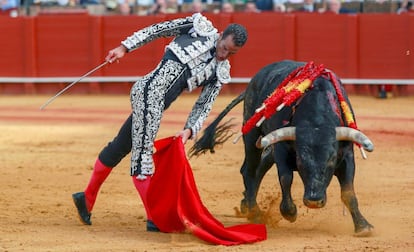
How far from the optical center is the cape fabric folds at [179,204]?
5.67 m

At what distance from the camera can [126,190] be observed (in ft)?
25.0

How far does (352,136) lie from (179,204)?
0.99 m

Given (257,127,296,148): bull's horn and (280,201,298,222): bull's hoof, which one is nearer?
(257,127,296,148): bull's horn

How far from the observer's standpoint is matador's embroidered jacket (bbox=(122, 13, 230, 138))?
19.3 ft

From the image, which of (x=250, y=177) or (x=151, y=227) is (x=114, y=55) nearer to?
(x=151, y=227)

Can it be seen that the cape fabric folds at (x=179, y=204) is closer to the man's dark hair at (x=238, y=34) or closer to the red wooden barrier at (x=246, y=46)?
the man's dark hair at (x=238, y=34)

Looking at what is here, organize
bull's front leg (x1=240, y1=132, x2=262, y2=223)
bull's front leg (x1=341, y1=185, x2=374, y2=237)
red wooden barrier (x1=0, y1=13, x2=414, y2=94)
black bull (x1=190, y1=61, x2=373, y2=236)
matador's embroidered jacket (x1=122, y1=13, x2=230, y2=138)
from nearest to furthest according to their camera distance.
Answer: black bull (x1=190, y1=61, x2=373, y2=236) < bull's front leg (x1=341, y1=185, x2=374, y2=237) < matador's embroidered jacket (x1=122, y1=13, x2=230, y2=138) < bull's front leg (x1=240, y1=132, x2=262, y2=223) < red wooden barrier (x1=0, y1=13, x2=414, y2=94)

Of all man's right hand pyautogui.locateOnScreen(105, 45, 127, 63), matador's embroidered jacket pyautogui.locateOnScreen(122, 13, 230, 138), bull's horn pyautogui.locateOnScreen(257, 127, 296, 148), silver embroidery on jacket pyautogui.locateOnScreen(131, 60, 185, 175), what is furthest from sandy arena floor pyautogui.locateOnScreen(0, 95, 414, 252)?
man's right hand pyautogui.locateOnScreen(105, 45, 127, 63)

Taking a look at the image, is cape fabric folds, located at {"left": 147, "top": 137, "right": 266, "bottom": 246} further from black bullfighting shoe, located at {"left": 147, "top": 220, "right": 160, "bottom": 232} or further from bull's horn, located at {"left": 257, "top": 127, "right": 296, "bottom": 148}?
bull's horn, located at {"left": 257, "top": 127, "right": 296, "bottom": 148}

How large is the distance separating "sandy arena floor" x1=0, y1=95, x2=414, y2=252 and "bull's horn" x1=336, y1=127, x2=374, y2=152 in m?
0.50

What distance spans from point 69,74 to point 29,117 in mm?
2982

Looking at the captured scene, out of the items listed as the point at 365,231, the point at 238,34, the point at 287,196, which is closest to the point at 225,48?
the point at 238,34

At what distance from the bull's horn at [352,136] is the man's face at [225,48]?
0.69 meters

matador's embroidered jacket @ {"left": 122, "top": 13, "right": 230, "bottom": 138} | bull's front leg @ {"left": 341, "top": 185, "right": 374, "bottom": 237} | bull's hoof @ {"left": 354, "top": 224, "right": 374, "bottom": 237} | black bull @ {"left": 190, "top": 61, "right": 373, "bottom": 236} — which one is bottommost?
bull's hoof @ {"left": 354, "top": 224, "right": 374, "bottom": 237}
